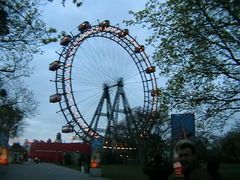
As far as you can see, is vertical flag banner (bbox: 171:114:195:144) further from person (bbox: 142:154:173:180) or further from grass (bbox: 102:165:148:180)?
grass (bbox: 102:165:148:180)

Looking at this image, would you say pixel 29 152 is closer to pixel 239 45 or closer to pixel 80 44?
pixel 80 44

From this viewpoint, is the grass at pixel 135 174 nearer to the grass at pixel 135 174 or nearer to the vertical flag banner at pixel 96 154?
the grass at pixel 135 174

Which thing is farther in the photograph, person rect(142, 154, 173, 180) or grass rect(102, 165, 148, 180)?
grass rect(102, 165, 148, 180)

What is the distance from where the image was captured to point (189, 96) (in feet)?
85.1

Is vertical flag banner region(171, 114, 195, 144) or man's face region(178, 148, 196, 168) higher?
vertical flag banner region(171, 114, 195, 144)

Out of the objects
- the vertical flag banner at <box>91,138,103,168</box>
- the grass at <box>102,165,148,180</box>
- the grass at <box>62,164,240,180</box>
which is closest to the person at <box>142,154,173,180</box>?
the grass at <box>62,164,240,180</box>

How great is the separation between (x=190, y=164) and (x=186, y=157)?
137 mm

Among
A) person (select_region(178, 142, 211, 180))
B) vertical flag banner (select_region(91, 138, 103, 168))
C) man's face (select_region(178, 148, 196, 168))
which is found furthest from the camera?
vertical flag banner (select_region(91, 138, 103, 168))

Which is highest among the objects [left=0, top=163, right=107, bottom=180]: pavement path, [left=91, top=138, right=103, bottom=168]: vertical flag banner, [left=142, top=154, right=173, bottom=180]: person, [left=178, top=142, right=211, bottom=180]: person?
[left=91, top=138, right=103, bottom=168]: vertical flag banner

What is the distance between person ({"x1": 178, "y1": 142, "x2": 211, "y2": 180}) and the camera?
5.47m

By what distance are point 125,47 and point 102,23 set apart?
13.9 feet

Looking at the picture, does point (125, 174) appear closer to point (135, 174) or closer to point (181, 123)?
point (135, 174)

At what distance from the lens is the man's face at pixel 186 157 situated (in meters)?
5.68

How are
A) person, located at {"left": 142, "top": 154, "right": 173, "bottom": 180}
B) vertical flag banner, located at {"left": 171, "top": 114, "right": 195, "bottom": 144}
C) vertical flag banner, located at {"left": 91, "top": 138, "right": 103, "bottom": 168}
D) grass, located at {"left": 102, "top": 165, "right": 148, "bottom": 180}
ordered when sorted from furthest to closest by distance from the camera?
vertical flag banner, located at {"left": 91, "top": 138, "right": 103, "bottom": 168}, grass, located at {"left": 102, "top": 165, "right": 148, "bottom": 180}, vertical flag banner, located at {"left": 171, "top": 114, "right": 195, "bottom": 144}, person, located at {"left": 142, "top": 154, "right": 173, "bottom": 180}
